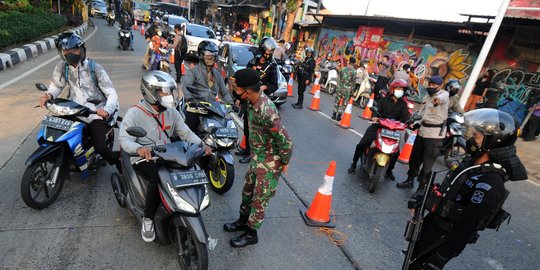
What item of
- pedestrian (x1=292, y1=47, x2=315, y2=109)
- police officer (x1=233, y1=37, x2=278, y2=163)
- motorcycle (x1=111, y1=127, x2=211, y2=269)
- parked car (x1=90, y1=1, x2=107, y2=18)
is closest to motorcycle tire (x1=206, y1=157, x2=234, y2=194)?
motorcycle (x1=111, y1=127, x2=211, y2=269)

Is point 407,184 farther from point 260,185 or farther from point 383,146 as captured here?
point 260,185

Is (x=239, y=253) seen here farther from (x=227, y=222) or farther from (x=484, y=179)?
(x=484, y=179)

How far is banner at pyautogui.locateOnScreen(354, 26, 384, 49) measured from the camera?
54.7 feet

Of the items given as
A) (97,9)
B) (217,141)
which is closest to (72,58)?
(217,141)

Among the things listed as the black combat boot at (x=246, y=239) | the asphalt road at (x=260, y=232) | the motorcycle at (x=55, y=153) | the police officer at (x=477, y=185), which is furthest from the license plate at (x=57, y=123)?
the police officer at (x=477, y=185)

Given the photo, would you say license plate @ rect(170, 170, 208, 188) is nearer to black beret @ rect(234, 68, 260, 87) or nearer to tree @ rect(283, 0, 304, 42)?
black beret @ rect(234, 68, 260, 87)

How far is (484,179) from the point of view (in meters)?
2.21

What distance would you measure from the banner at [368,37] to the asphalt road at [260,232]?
11882mm

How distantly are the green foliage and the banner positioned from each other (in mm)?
15447

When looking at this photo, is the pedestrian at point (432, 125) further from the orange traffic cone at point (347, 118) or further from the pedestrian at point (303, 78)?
the pedestrian at point (303, 78)

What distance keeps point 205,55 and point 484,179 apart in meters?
4.01

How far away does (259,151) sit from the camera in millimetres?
3219

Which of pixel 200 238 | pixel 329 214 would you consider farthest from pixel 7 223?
pixel 329 214

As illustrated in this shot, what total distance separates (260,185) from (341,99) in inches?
267
